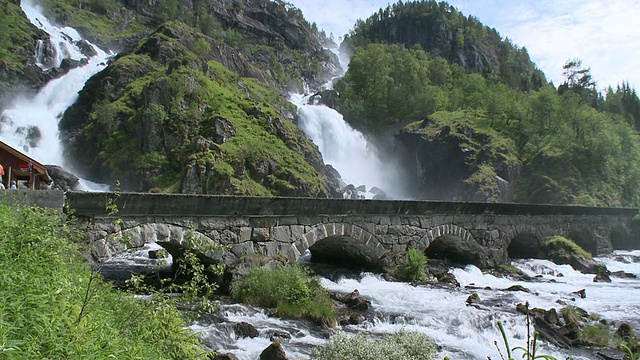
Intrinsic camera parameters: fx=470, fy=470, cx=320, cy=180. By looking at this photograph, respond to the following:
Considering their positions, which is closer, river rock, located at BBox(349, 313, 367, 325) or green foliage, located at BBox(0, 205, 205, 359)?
green foliage, located at BBox(0, 205, 205, 359)

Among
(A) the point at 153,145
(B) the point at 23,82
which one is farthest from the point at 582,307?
(B) the point at 23,82

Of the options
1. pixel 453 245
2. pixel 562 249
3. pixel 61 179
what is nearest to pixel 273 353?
pixel 453 245

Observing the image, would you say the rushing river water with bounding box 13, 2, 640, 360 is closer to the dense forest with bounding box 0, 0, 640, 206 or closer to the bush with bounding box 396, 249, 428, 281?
the bush with bounding box 396, 249, 428, 281

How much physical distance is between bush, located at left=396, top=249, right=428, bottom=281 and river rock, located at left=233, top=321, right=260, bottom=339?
24.8ft

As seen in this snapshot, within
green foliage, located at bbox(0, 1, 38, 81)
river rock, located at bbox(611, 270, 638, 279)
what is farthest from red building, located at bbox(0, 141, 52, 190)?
green foliage, located at bbox(0, 1, 38, 81)

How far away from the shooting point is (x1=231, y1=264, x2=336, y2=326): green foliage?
1021cm

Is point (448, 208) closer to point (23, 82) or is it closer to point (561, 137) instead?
point (561, 137)

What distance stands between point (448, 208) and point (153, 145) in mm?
22697

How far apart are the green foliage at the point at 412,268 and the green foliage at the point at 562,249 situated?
31.8 ft

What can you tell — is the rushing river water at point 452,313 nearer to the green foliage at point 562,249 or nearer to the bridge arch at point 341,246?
the bridge arch at point 341,246

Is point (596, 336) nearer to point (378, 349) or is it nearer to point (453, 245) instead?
point (378, 349)

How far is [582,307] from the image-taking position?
12.9 metres

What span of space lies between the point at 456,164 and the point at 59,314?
144ft

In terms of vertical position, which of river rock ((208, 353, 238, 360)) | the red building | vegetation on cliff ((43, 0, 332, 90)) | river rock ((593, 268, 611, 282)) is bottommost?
river rock ((208, 353, 238, 360))
